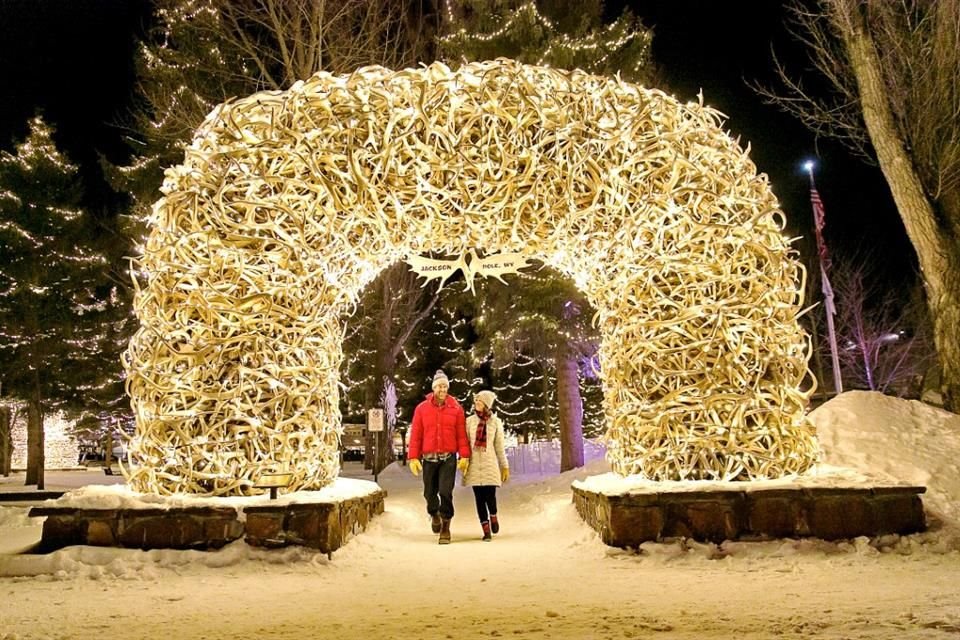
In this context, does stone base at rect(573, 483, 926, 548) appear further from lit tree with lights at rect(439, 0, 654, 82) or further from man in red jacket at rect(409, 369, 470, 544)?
lit tree with lights at rect(439, 0, 654, 82)

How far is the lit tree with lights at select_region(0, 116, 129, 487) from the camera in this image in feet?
68.5

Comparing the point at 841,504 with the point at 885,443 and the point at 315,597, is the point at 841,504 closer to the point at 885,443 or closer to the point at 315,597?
the point at 885,443

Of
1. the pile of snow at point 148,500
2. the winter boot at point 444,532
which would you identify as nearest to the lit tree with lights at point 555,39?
the winter boot at point 444,532

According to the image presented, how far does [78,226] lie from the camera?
22062 millimetres

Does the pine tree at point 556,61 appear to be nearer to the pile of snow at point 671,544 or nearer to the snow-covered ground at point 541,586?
the pile of snow at point 671,544

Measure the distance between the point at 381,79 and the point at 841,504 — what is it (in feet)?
17.8

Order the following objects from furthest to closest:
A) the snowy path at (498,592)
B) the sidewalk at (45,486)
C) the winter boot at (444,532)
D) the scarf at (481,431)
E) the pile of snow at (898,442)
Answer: the sidewalk at (45,486)
the scarf at (481,431)
the winter boot at (444,532)
the pile of snow at (898,442)
the snowy path at (498,592)

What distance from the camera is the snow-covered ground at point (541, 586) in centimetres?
387

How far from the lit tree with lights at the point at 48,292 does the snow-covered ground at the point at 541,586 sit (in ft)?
51.4

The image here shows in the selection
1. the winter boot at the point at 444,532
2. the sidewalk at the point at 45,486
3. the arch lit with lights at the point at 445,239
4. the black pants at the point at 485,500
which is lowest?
the sidewalk at the point at 45,486

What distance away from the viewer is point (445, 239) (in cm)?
713

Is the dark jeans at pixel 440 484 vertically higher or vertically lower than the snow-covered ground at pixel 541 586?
higher

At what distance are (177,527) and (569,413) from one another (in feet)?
37.7

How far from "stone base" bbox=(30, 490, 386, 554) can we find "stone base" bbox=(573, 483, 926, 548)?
2.61 m
